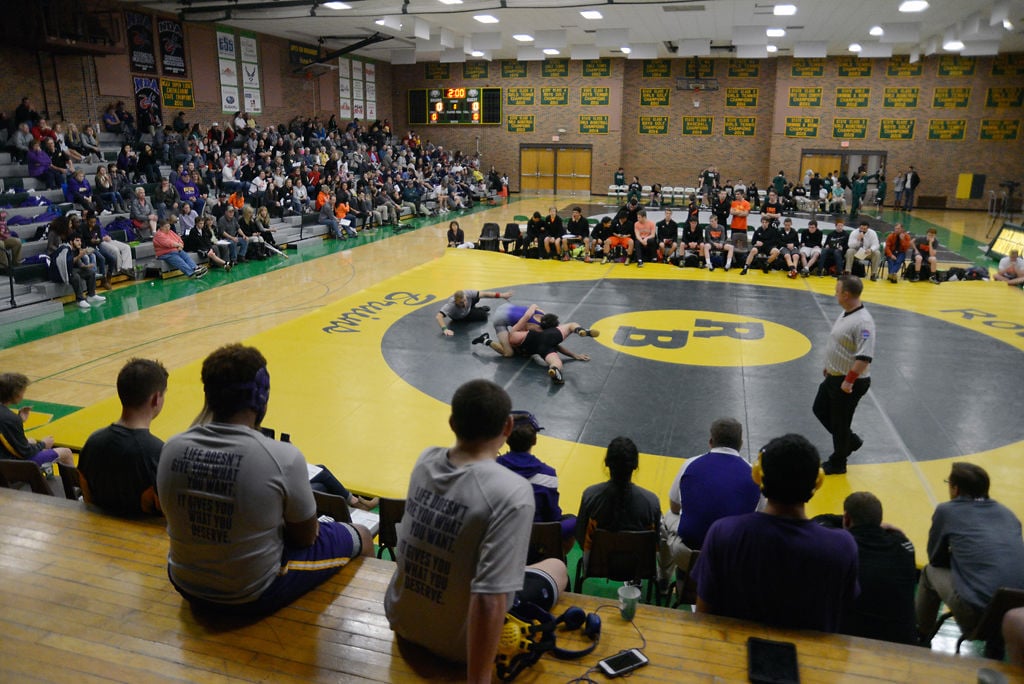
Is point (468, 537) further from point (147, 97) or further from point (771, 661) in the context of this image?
point (147, 97)

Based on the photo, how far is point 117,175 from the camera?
590 inches

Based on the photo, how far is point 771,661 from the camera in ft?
8.61

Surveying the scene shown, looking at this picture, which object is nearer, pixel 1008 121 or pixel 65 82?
pixel 65 82

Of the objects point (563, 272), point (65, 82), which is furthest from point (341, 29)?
point (563, 272)

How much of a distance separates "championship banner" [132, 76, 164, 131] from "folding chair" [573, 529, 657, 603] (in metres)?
19.2

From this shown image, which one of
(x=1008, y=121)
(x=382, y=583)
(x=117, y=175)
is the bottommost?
(x=382, y=583)

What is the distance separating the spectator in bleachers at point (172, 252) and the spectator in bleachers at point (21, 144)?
12.2 feet

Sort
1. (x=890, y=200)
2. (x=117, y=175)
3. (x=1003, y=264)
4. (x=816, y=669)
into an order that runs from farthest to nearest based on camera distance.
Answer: (x=890, y=200), (x=117, y=175), (x=1003, y=264), (x=816, y=669)

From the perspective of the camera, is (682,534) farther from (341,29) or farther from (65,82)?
(341,29)

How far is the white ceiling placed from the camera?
Result: 1803 centimetres

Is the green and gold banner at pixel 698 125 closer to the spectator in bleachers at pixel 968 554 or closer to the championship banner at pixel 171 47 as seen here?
the championship banner at pixel 171 47

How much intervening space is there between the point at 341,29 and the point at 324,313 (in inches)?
657

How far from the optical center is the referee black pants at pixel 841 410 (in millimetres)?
5727

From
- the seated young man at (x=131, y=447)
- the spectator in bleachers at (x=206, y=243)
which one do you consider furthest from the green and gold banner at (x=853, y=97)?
the seated young man at (x=131, y=447)
